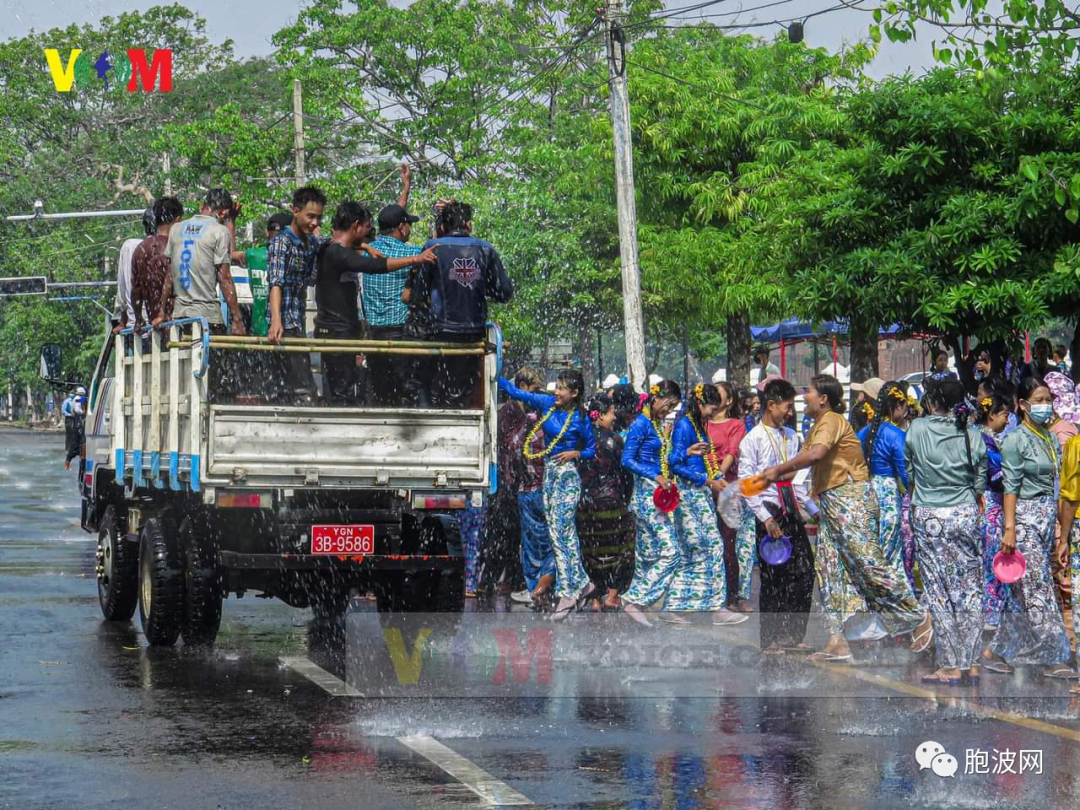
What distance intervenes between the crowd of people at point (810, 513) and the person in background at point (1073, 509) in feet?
0.04

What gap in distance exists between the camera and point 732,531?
12453 millimetres

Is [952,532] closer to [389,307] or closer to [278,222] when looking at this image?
[389,307]

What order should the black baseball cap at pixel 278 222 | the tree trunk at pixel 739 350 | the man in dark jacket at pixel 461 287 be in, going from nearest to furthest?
1. the man in dark jacket at pixel 461 287
2. the black baseball cap at pixel 278 222
3. the tree trunk at pixel 739 350

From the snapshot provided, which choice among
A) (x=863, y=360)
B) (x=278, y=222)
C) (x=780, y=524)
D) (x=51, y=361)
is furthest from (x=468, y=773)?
(x=863, y=360)

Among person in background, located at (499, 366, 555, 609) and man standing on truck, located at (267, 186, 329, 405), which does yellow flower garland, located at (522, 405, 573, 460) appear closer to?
person in background, located at (499, 366, 555, 609)

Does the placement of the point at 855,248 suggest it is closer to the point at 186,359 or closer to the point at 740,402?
the point at 740,402

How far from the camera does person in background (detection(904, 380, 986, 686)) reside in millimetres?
9305

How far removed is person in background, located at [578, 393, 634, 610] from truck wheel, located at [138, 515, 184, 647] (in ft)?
10.8

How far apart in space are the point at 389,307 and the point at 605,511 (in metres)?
2.60

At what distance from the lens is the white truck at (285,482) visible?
978 cm

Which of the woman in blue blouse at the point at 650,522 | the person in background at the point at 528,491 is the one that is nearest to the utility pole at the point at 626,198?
the person in background at the point at 528,491

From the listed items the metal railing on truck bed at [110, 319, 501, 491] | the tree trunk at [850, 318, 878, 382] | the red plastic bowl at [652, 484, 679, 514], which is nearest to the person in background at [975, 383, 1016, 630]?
the red plastic bowl at [652, 484, 679, 514]

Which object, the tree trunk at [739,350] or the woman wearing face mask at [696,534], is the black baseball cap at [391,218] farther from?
the tree trunk at [739,350]

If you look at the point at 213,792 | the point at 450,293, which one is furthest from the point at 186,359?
the point at 213,792
